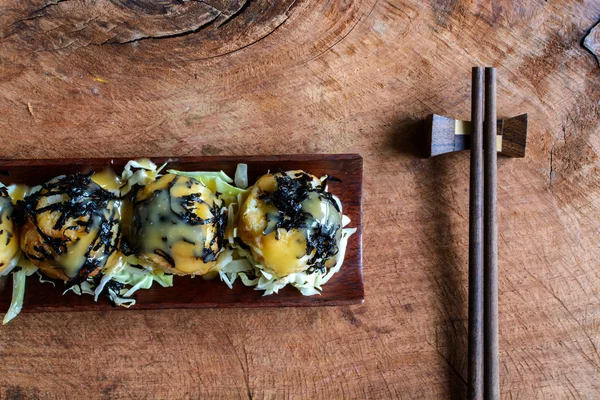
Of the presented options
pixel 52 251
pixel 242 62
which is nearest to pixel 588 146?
pixel 242 62

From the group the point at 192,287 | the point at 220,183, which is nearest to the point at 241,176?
the point at 220,183

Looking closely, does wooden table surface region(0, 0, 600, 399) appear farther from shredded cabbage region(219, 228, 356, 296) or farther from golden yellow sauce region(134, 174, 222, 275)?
golden yellow sauce region(134, 174, 222, 275)

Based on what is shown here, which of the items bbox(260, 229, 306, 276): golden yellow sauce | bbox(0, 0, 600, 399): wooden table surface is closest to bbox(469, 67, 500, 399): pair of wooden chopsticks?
bbox(0, 0, 600, 399): wooden table surface

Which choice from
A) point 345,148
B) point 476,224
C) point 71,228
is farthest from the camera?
point 345,148

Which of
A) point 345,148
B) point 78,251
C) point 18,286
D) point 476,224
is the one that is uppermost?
point 345,148

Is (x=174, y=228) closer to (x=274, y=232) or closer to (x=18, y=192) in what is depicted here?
(x=274, y=232)

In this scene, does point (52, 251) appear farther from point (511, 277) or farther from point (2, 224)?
point (511, 277)

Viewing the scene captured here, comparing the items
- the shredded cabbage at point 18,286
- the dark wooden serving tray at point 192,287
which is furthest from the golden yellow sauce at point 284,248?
the shredded cabbage at point 18,286
